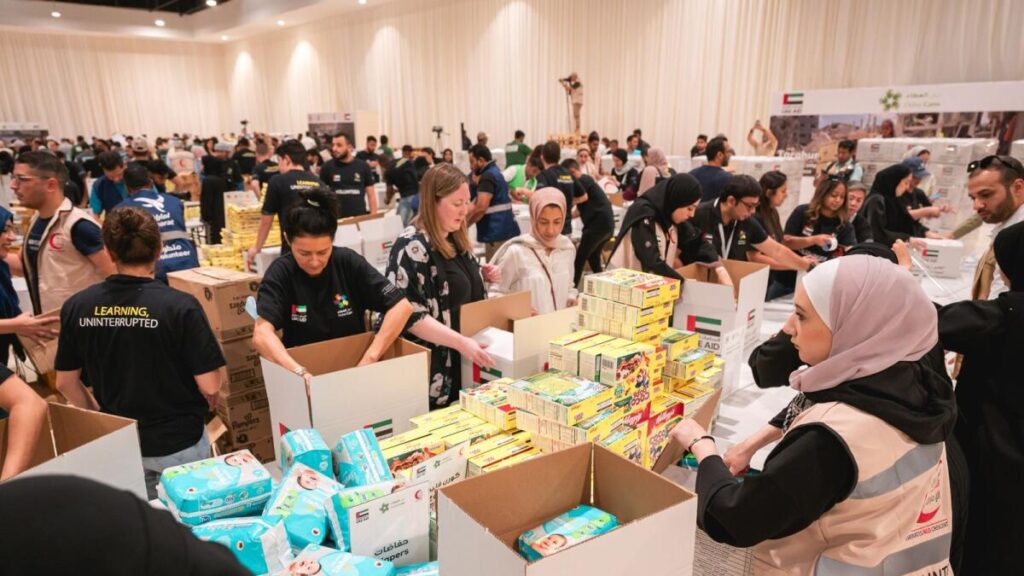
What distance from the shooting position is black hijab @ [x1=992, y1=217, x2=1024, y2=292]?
191 centimetres

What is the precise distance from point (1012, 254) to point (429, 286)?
2084 mm

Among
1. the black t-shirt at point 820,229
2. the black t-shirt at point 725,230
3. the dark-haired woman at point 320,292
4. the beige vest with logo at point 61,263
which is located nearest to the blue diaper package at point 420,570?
the dark-haired woman at point 320,292

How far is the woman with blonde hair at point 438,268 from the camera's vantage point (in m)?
2.56

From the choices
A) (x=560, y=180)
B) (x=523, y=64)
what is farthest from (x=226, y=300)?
(x=523, y=64)

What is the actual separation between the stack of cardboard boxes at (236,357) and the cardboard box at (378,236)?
2.65 meters

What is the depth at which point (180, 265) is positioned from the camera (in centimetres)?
424

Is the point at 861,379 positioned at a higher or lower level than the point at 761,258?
higher

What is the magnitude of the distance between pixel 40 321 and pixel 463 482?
2.29m

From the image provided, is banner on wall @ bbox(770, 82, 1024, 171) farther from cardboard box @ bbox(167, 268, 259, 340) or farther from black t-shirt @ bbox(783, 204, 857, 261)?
cardboard box @ bbox(167, 268, 259, 340)

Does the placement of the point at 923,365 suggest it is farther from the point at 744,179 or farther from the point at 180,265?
the point at 180,265

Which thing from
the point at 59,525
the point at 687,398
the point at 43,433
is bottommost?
the point at 687,398

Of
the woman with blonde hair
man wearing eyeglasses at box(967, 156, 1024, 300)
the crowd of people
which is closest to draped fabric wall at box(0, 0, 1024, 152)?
the crowd of people

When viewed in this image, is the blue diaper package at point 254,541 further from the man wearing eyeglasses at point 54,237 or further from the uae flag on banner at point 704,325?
the uae flag on banner at point 704,325

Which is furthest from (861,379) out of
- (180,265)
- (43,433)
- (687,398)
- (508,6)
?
(508,6)
